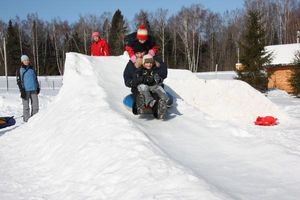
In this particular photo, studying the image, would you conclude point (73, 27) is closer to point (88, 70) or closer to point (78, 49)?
point (78, 49)

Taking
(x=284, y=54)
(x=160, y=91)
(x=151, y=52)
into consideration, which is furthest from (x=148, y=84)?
(x=284, y=54)

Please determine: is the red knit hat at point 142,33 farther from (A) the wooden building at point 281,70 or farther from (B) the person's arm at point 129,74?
(A) the wooden building at point 281,70

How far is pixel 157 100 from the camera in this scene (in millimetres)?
7340

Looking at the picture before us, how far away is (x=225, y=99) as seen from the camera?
933 centimetres

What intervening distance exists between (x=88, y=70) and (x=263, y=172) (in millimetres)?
5874

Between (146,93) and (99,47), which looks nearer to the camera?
(146,93)

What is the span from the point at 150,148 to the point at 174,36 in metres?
56.3

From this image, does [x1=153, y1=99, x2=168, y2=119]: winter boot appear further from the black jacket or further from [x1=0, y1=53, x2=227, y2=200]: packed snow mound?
[x1=0, y1=53, x2=227, y2=200]: packed snow mound

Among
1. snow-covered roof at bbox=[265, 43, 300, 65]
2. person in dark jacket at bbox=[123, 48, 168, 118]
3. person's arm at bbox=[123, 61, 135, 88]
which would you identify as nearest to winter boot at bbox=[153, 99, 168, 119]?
person in dark jacket at bbox=[123, 48, 168, 118]

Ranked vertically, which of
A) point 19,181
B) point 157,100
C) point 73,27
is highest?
point 73,27

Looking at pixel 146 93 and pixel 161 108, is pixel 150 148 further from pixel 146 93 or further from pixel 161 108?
pixel 146 93

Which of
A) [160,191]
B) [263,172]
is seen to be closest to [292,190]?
[263,172]

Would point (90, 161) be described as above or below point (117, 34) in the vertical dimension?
below

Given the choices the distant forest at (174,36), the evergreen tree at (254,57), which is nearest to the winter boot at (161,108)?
the evergreen tree at (254,57)
